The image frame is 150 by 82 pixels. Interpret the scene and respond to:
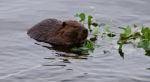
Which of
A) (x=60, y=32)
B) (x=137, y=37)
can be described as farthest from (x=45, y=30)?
(x=137, y=37)

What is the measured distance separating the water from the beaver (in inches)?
9.0

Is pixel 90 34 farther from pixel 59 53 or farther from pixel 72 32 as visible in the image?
pixel 59 53

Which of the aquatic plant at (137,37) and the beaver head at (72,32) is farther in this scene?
the beaver head at (72,32)

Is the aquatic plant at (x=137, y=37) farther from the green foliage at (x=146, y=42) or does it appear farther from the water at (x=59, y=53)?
the water at (x=59, y=53)

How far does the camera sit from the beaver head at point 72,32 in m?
10.8

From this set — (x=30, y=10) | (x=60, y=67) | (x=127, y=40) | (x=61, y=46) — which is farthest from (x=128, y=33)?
(x=30, y=10)

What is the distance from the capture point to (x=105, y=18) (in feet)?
40.8

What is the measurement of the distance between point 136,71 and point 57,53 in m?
A: 1.71

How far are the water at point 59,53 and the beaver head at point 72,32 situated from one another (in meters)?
0.40

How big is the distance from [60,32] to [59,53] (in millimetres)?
839

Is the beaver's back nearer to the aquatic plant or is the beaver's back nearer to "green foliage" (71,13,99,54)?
"green foliage" (71,13,99,54)

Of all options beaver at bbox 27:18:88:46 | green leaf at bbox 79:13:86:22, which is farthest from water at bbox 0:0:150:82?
green leaf at bbox 79:13:86:22

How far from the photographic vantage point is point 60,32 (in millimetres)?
11031

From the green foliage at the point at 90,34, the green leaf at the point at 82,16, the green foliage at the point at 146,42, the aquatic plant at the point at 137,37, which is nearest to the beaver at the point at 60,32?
the green foliage at the point at 90,34
